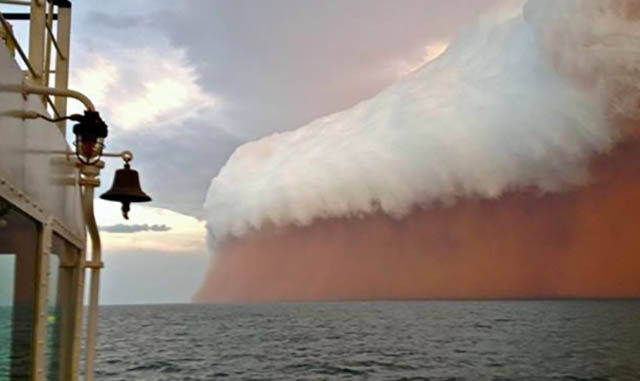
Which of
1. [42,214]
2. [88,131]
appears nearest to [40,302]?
[42,214]

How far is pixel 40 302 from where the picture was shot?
530 centimetres

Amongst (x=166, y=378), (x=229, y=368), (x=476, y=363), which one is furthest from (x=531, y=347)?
(x=166, y=378)

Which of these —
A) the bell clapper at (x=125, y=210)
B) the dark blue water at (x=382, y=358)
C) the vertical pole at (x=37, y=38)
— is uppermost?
the vertical pole at (x=37, y=38)

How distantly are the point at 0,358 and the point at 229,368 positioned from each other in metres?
54.2

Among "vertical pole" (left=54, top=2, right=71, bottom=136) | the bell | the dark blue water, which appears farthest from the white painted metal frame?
the dark blue water

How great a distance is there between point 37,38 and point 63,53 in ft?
4.75

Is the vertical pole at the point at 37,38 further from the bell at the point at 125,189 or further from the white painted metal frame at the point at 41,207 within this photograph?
the bell at the point at 125,189

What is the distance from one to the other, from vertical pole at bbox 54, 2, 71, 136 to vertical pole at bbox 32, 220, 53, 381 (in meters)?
2.00

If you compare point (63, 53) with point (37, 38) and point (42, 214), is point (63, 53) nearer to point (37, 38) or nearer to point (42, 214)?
point (37, 38)

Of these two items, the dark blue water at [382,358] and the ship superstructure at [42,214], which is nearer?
the ship superstructure at [42,214]

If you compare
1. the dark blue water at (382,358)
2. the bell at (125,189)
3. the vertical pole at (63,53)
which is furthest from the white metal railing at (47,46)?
the dark blue water at (382,358)

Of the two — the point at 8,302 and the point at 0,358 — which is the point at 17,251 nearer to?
the point at 8,302

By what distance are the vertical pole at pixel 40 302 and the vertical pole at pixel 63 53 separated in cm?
200

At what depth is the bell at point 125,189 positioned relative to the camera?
652cm
